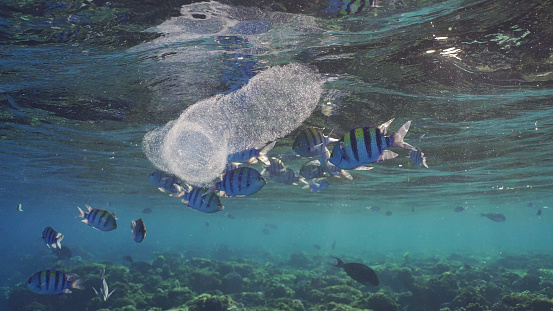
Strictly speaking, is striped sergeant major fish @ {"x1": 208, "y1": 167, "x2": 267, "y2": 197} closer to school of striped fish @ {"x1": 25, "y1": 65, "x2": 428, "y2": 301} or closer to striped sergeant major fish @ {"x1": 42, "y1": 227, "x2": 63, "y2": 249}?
school of striped fish @ {"x1": 25, "y1": 65, "x2": 428, "y2": 301}

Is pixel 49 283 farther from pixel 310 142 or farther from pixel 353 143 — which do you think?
pixel 353 143

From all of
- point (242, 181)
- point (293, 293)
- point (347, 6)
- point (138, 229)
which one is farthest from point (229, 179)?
point (293, 293)

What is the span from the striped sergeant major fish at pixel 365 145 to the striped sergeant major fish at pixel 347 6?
4.45 meters

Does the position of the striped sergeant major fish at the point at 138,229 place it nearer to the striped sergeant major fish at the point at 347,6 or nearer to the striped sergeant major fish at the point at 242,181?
the striped sergeant major fish at the point at 242,181

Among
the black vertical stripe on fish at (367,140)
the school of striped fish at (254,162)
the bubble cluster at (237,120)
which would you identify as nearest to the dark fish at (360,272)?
the school of striped fish at (254,162)

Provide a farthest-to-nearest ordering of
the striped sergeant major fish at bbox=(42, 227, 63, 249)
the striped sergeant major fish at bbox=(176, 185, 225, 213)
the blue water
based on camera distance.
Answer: the striped sergeant major fish at bbox=(42, 227, 63, 249)
the blue water
the striped sergeant major fish at bbox=(176, 185, 225, 213)

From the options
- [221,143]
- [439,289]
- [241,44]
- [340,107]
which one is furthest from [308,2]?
[439,289]

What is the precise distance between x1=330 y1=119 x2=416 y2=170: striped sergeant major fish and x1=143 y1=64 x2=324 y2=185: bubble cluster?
6053 mm

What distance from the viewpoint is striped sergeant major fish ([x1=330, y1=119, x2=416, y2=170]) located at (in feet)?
10.5

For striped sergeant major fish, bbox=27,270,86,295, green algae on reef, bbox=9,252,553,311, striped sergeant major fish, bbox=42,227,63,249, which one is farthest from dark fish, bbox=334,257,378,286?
striped sergeant major fish, bbox=42,227,63,249

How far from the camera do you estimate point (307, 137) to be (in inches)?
184

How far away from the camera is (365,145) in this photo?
3.22 meters

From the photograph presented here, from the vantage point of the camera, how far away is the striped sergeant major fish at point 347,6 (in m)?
6.53

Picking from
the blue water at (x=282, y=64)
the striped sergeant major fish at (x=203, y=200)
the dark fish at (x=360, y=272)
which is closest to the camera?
the striped sergeant major fish at (x=203, y=200)
